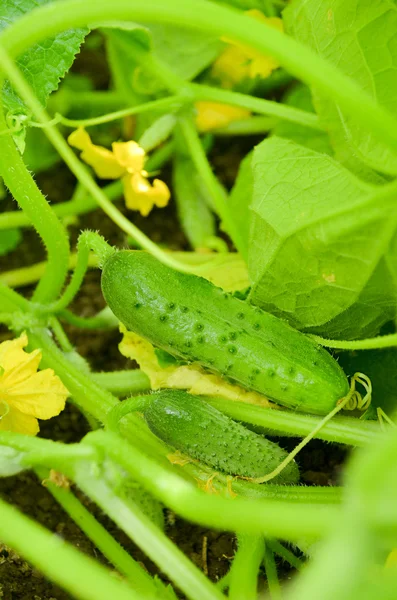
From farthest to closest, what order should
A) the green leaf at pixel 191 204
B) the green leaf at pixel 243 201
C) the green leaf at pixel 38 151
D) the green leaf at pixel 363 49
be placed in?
1. the green leaf at pixel 38 151
2. the green leaf at pixel 191 204
3. the green leaf at pixel 243 201
4. the green leaf at pixel 363 49

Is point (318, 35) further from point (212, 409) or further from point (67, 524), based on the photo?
point (67, 524)

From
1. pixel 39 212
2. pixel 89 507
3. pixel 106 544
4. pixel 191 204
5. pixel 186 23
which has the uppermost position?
pixel 186 23

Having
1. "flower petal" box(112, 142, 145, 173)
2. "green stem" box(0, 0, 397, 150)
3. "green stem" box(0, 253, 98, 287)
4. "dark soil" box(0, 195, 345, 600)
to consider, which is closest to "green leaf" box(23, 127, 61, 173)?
"green stem" box(0, 253, 98, 287)

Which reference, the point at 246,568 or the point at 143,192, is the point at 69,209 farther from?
the point at 246,568

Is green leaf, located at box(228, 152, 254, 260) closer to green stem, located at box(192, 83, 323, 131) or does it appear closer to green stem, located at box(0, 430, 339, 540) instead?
green stem, located at box(192, 83, 323, 131)

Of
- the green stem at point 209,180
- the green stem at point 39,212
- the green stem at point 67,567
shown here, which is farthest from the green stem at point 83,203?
the green stem at point 67,567

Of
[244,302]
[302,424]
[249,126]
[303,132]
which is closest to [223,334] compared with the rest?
[244,302]

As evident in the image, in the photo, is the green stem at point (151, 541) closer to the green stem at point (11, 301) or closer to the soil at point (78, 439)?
the soil at point (78, 439)
